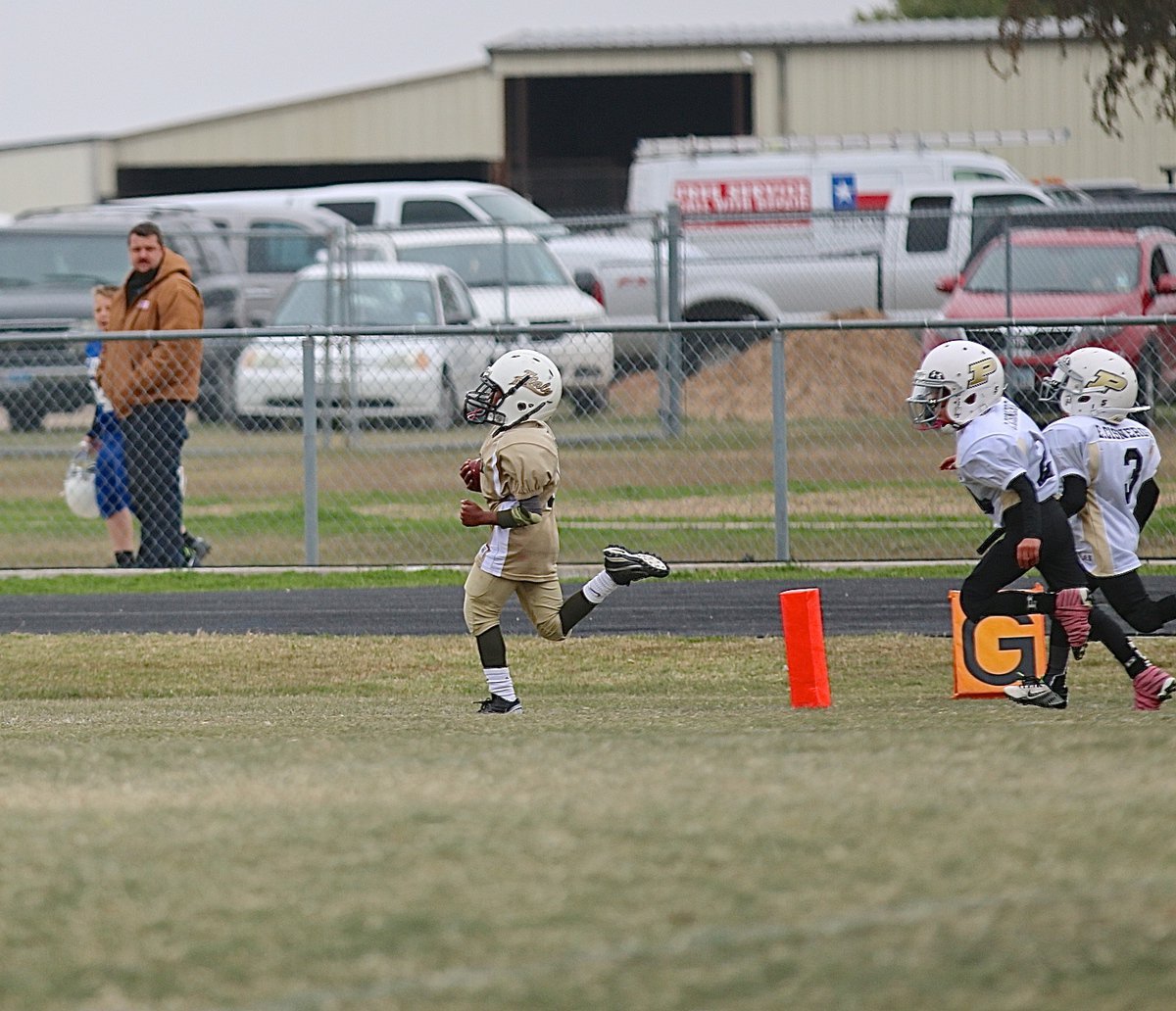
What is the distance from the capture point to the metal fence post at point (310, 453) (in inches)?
480

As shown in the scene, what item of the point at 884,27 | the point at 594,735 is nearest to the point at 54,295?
the point at 594,735

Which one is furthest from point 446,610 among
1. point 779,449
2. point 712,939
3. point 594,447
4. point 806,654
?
point 712,939

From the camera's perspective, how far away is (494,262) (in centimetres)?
2120

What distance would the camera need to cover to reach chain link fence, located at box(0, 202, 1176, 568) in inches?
476

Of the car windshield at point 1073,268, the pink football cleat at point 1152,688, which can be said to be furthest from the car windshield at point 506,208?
the pink football cleat at point 1152,688

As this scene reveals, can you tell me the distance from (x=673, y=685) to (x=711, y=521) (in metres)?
3.30

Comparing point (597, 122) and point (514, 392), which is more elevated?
point (597, 122)

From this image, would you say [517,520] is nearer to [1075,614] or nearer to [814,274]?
[1075,614]

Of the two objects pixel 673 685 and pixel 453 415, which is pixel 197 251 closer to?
pixel 453 415

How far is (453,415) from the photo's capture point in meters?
13.4

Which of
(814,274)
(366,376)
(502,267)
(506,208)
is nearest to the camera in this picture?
(366,376)

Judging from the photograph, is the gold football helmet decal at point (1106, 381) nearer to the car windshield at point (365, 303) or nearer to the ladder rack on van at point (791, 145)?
the car windshield at point (365, 303)

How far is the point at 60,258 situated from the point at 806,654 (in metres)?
14.4

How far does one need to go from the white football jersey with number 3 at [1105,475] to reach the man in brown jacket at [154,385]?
5687 millimetres
